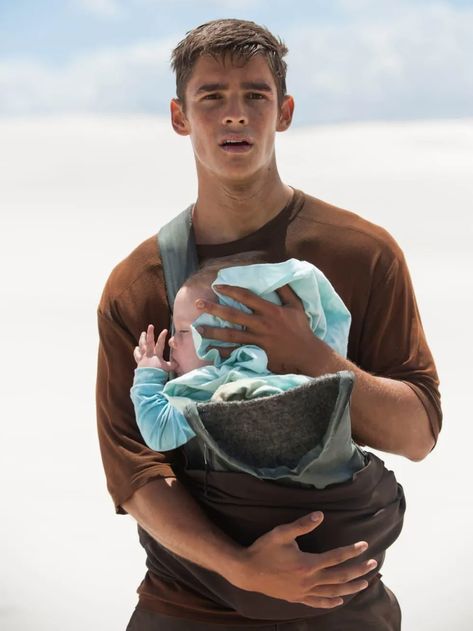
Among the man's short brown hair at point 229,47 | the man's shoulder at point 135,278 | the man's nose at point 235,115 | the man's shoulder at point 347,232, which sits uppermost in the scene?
the man's short brown hair at point 229,47

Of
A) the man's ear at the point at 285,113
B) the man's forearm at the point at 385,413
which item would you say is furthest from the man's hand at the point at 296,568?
the man's ear at the point at 285,113

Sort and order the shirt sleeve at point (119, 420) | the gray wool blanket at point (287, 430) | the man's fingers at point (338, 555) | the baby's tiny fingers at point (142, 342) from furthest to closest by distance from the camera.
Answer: the shirt sleeve at point (119, 420), the baby's tiny fingers at point (142, 342), the man's fingers at point (338, 555), the gray wool blanket at point (287, 430)

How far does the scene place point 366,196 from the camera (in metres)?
6.64

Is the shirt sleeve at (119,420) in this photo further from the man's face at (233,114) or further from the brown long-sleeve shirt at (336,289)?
the man's face at (233,114)

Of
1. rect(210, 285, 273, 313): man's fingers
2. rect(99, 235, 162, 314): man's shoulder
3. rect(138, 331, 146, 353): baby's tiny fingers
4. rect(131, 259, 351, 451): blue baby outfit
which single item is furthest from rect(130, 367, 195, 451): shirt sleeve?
rect(99, 235, 162, 314): man's shoulder

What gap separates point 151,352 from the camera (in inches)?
103

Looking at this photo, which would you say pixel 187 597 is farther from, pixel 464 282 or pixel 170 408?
pixel 464 282

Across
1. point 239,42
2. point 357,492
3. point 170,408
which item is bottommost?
point 357,492

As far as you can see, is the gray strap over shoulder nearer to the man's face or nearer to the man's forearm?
the man's face

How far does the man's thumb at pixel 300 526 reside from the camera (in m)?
2.49

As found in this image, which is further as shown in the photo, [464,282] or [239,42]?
[464,282]

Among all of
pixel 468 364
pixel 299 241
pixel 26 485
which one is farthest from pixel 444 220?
pixel 299 241

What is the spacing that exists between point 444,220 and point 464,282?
60 cm

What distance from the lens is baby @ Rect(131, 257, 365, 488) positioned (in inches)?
97.0
